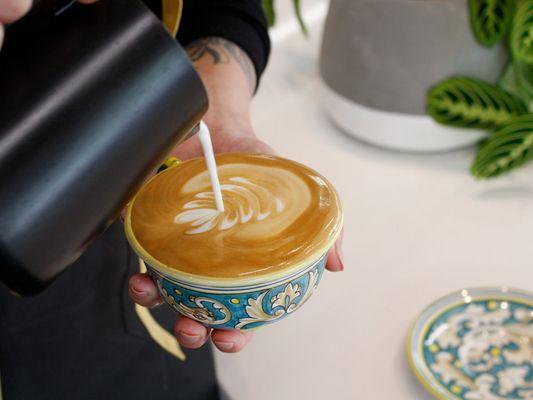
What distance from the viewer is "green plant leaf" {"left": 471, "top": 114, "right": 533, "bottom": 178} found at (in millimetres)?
1014

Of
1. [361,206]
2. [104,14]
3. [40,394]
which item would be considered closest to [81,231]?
[104,14]

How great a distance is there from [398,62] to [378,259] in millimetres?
333

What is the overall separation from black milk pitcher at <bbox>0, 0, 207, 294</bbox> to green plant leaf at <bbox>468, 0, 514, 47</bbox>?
663 mm

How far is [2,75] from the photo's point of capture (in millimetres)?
391

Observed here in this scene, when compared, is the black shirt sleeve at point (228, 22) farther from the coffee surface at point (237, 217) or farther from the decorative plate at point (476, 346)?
the decorative plate at point (476, 346)

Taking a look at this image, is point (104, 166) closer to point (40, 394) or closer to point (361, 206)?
point (40, 394)

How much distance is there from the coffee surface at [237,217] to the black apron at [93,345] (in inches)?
6.3

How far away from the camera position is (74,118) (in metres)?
0.40

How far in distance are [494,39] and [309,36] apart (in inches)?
23.1

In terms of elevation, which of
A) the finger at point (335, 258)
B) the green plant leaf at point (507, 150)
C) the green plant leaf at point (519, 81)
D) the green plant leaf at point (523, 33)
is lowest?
the green plant leaf at point (507, 150)

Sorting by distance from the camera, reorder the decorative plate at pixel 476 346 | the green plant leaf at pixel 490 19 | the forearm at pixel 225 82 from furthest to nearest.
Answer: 1. the green plant leaf at pixel 490 19
2. the forearm at pixel 225 82
3. the decorative plate at pixel 476 346

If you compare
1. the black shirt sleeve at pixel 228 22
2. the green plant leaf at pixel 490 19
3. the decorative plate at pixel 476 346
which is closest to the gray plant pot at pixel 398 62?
the green plant leaf at pixel 490 19

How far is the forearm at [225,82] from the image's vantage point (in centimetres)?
85

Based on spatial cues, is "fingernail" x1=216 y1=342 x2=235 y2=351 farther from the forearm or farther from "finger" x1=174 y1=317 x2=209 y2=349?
the forearm
